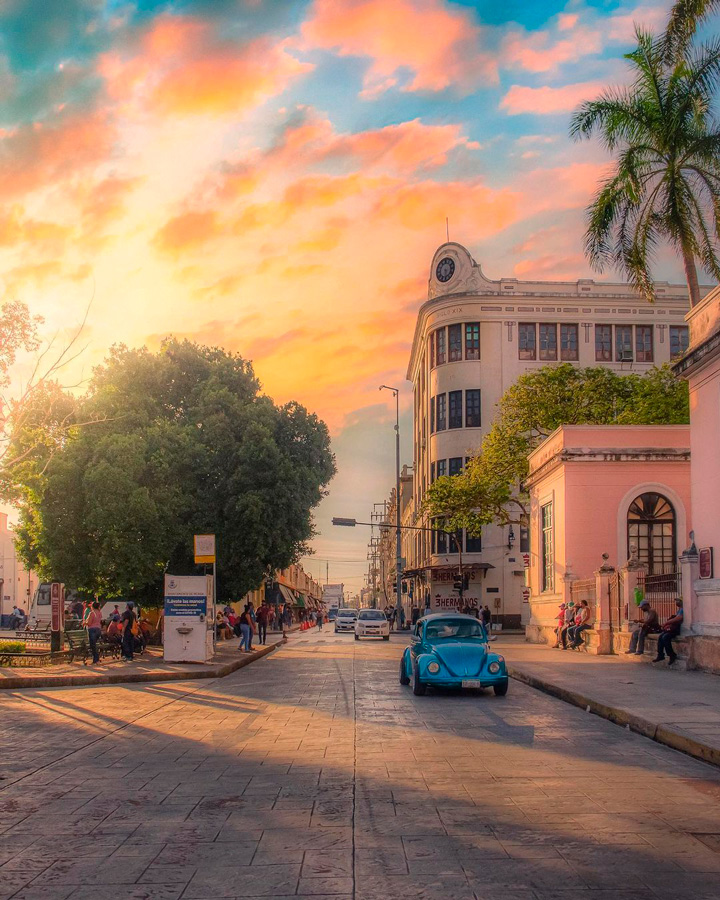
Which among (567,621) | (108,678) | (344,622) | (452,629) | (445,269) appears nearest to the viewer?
(452,629)

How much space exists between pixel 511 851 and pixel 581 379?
40.6 m

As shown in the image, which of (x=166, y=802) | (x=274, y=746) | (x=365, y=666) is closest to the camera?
(x=166, y=802)

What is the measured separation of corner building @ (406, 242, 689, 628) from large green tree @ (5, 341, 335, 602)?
26.9m

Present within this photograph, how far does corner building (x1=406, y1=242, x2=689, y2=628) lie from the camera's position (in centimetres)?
6431

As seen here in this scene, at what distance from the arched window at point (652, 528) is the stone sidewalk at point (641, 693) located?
25.5 ft

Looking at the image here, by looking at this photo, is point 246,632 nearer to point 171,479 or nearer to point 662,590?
point 171,479

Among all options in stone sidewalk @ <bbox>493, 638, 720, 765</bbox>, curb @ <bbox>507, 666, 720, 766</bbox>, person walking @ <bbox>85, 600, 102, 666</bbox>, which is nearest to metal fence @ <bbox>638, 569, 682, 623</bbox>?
stone sidewalk @ <bbox>493, 638, 720, 765</bbox>

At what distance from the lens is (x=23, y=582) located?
8319 cm

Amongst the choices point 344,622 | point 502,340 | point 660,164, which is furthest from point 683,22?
point 344,622

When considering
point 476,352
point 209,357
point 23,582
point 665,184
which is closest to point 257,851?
point 665,184

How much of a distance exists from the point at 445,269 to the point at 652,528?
1394 inches

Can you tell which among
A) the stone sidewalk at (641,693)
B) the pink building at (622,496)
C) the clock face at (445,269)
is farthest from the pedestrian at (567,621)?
the clock face at (445,269)

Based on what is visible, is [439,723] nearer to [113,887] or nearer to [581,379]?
[113,887]

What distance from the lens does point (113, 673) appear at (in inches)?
907
